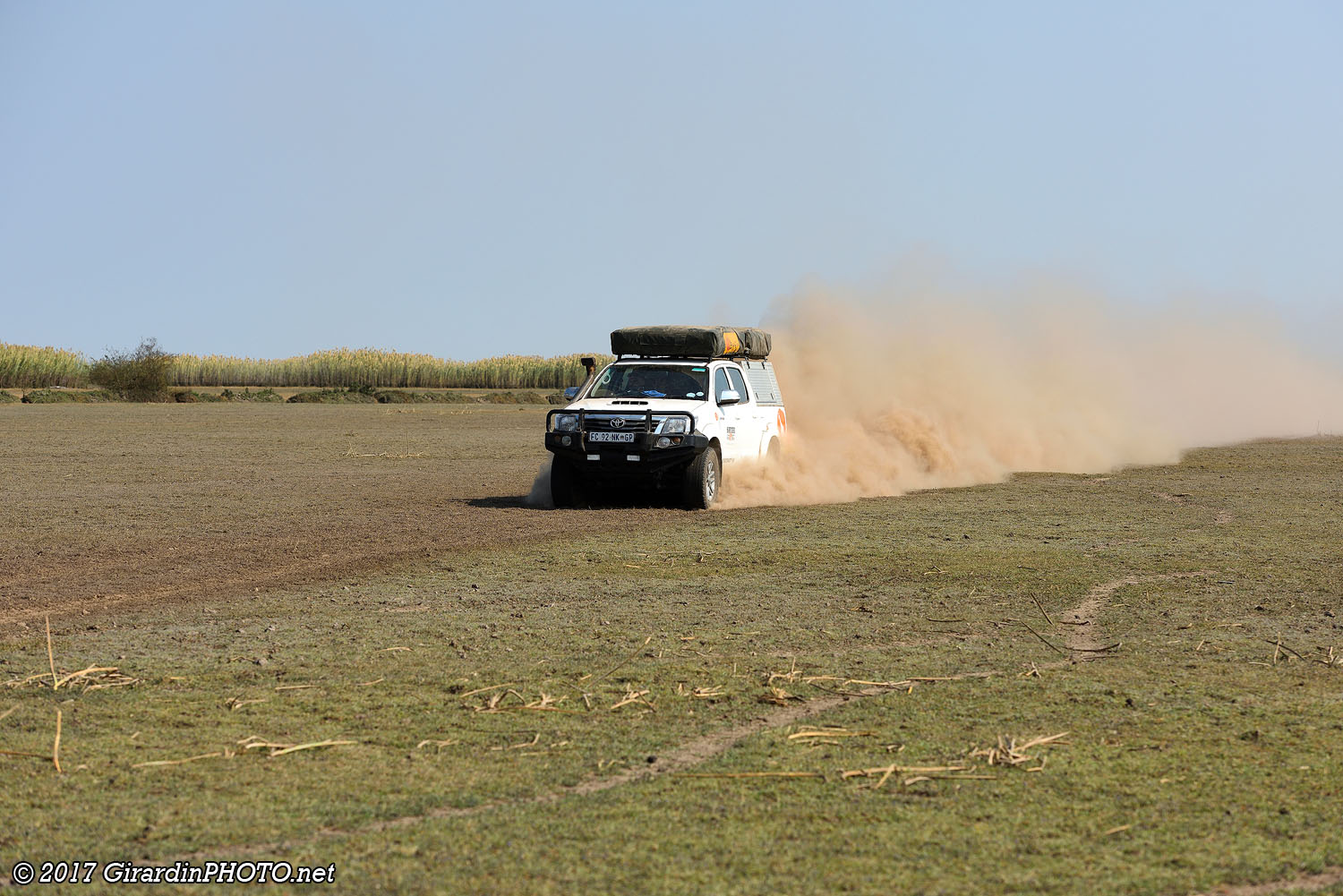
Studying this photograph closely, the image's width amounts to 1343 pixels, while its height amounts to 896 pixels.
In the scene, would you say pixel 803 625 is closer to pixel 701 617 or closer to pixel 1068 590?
pixel 701 617

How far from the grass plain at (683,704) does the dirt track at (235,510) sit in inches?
4.9

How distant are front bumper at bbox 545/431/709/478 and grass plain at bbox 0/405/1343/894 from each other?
2089 mm

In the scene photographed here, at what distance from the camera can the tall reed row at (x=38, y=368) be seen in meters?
76.9

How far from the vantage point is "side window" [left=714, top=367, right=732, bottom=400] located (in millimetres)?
19781

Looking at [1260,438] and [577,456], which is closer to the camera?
[577,456]

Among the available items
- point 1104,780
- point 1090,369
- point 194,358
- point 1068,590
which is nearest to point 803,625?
point 1068,590

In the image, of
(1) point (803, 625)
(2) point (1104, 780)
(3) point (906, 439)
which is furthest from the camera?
(3) point (906, 439)

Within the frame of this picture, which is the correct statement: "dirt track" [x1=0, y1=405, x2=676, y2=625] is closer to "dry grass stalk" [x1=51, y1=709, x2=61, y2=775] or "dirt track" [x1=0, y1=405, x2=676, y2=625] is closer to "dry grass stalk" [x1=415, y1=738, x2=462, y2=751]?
"dry grass stalk" [x1=51, y1=709, x2=61, y2=775]

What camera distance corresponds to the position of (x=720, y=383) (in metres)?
20.1

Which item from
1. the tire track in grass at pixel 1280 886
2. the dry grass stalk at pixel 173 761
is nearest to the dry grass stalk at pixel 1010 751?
the tire track in grass at pixel 1280 886

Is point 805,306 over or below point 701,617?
over

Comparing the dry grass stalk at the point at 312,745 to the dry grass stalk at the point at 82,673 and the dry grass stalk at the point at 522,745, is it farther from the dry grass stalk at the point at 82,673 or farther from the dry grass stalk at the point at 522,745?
the dry grass stalk at the point at 82,673

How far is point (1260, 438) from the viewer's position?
147 feet

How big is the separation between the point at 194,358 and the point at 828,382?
73100mm
